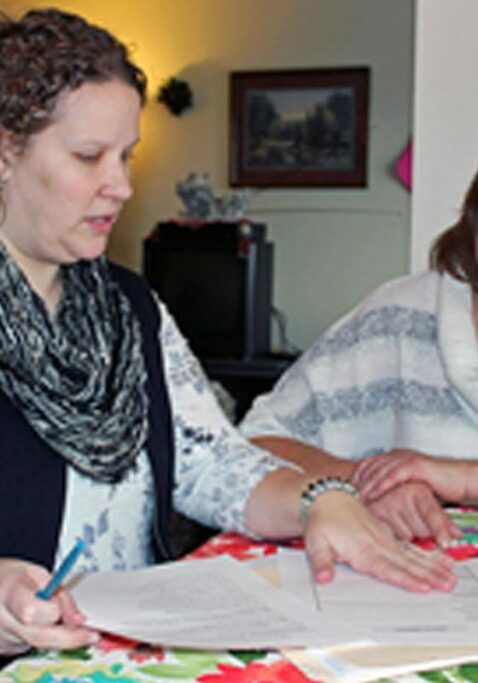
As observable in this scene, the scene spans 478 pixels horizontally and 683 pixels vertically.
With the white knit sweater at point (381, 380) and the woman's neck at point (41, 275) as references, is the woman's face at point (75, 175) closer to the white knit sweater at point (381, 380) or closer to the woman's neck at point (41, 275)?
the woman's neck at point (41, 275)

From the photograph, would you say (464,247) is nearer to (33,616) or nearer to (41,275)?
(41,275)

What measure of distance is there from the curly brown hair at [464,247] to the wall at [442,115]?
16.7 inches

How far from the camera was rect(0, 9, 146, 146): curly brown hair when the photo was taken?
45.6 inches

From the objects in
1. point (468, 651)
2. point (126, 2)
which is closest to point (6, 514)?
point (468, 651)

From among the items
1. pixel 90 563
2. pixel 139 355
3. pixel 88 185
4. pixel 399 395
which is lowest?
pixel 90 563

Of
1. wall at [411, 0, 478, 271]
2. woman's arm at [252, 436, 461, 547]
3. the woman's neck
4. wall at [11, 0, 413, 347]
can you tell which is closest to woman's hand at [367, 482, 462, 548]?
woman's arm at [252, 436, 461, 547]

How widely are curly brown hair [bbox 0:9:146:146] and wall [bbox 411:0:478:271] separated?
3.56 ft

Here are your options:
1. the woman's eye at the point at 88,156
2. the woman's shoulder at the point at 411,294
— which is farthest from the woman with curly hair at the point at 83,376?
the woman's shoulder at the point at 411,294

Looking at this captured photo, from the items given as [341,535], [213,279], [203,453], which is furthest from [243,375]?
[341,535]

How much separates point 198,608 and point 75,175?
0.52 meters

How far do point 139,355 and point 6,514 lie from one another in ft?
0.92

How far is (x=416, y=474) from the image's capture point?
52.4 inches

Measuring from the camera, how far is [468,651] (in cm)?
79

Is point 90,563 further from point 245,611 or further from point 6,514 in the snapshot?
point 245,611
